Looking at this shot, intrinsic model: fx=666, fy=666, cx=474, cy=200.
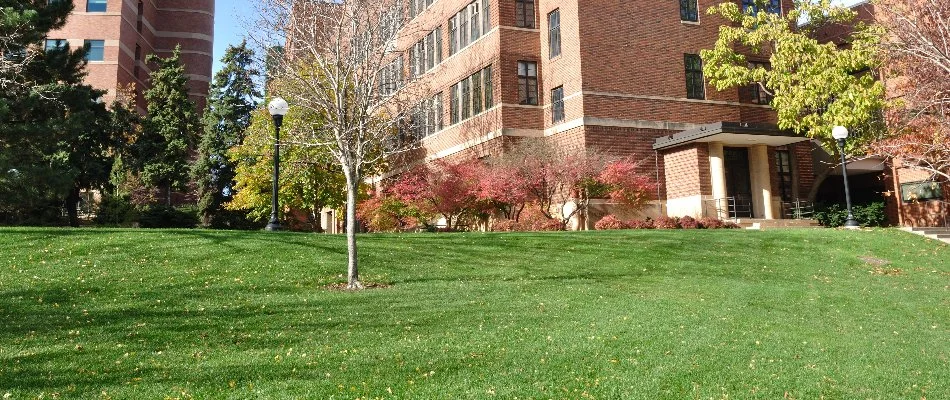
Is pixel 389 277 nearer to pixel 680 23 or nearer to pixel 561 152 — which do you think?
pixel 561 152

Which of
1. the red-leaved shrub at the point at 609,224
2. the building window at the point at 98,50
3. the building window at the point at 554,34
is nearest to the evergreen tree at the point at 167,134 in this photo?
the building window at the point at 98,50

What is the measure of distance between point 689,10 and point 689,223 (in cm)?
1078

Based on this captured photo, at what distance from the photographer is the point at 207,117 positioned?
3819 cm

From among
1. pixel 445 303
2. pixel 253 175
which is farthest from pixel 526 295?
pixel 253 175

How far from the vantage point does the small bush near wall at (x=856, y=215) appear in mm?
26375

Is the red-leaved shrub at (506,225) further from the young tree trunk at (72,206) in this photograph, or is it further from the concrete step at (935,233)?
the young tree trunk at (72,206)

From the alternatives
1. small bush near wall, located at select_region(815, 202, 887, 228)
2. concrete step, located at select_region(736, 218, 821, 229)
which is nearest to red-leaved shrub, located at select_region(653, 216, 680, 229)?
concrete step, located at select_region(736, 218, 821, 229)

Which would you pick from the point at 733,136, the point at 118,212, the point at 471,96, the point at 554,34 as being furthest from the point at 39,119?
the point at 733,136

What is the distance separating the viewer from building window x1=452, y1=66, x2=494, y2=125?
2862 centimetres

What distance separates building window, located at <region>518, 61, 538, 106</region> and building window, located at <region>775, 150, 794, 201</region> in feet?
35.8

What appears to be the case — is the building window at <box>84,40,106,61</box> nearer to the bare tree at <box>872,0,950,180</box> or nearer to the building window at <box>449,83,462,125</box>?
the building window at <box>449,83,462,125</box>

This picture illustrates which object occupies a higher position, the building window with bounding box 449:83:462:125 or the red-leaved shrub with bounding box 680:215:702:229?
the building window with bounding box 449:83:462:125

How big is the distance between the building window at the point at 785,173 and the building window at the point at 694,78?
14.3ft

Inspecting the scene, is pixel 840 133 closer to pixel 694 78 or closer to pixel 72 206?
pixel 694 78
